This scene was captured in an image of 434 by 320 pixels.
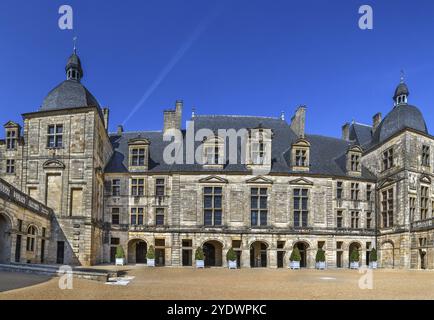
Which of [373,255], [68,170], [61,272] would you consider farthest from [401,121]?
[61,272]

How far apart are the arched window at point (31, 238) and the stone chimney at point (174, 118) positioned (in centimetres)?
1476

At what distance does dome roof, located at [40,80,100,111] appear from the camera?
98.9ft

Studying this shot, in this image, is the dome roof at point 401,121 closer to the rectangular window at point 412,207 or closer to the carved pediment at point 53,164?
the rectangular window at point 412,207

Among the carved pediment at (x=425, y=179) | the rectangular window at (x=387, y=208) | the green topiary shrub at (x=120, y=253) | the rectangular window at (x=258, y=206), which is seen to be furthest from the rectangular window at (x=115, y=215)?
the carved pediment at (x=425, y=179)

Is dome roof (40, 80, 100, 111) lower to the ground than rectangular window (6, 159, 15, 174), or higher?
higher

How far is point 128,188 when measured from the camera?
33469 millimetres

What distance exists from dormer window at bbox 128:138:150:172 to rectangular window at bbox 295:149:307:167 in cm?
1089

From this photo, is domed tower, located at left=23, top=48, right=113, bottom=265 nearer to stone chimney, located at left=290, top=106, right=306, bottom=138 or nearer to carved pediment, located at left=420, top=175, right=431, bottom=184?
stone chimney, located at left=290, top=106, right=306, bottom=138

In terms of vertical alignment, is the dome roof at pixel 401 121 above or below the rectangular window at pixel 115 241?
above

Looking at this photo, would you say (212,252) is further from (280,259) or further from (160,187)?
(160,187)

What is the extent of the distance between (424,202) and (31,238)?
82.9ft

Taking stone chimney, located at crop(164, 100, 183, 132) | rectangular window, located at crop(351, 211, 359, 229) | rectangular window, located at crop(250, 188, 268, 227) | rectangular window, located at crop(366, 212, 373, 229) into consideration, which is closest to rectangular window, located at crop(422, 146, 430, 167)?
rectangular window, located at crop(366, 212, 373, 229)

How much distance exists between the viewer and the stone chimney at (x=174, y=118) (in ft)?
Result: 119
